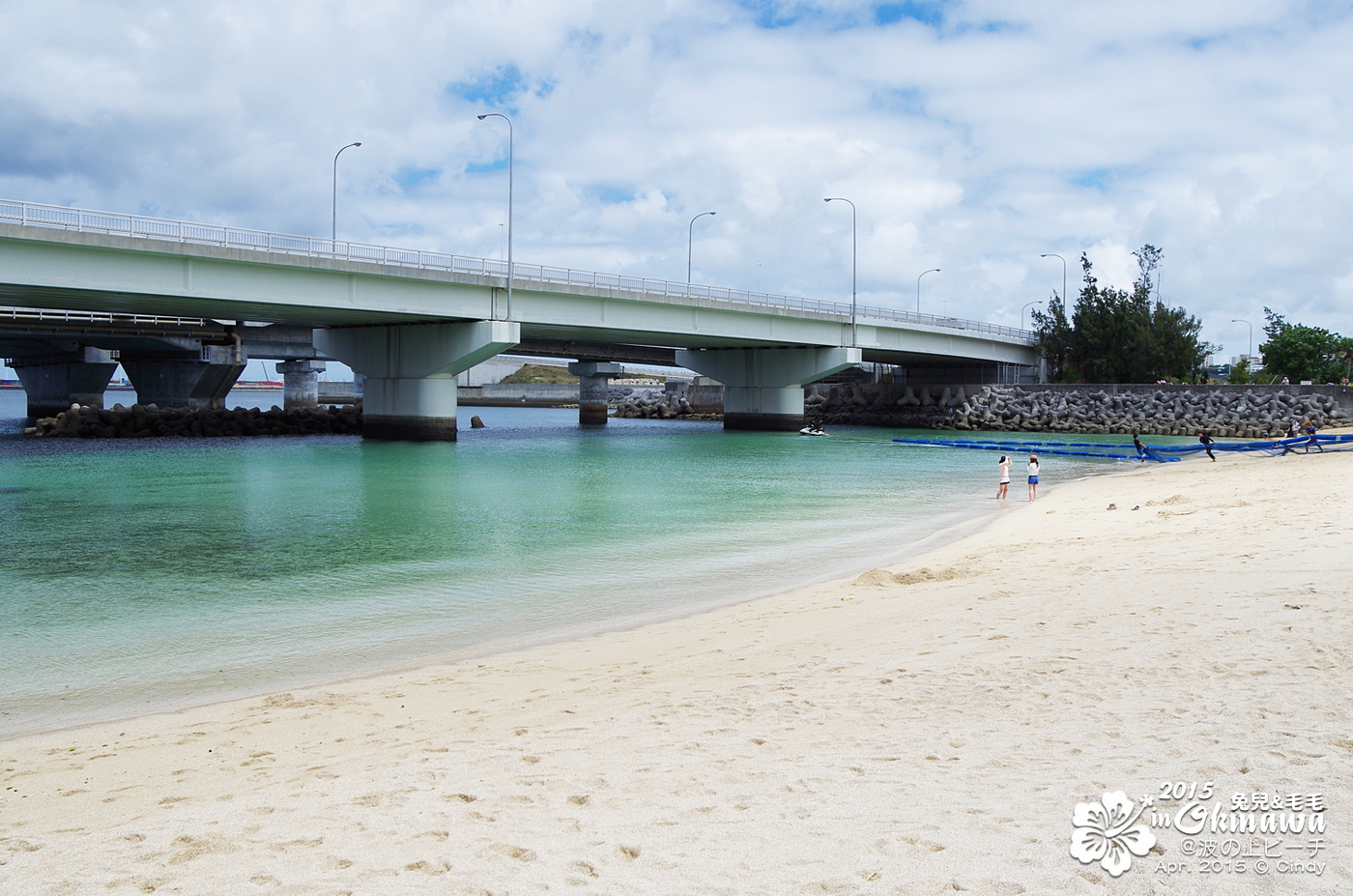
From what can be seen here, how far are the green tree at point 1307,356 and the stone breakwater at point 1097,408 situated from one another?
26.9 m

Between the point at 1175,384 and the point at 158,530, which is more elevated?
the point at 1175,384

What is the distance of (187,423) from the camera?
58250 millimetres

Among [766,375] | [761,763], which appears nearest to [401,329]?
[766,375]

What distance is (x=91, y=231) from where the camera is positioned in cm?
3456

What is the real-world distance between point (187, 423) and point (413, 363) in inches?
651

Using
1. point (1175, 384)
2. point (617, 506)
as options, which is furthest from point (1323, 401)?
point (617, 506)

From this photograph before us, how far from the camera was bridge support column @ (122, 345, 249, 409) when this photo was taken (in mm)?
70562

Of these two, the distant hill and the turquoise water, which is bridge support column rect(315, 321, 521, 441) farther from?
the distant hill

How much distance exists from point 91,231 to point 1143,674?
3838cm

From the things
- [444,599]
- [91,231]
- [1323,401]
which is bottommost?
[444,599]

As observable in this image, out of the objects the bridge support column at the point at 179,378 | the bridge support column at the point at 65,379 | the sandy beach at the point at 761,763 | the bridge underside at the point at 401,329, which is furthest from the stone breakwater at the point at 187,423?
the sandy beach at the point at 761,763

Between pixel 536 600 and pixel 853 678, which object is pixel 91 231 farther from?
pixel 853 678

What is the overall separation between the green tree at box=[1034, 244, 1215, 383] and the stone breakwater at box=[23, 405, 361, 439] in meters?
62.5

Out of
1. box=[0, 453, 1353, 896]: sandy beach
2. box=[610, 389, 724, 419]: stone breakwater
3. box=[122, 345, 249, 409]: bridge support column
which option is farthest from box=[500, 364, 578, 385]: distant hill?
box=[0, 453, 1353, 896]: sandy beach
